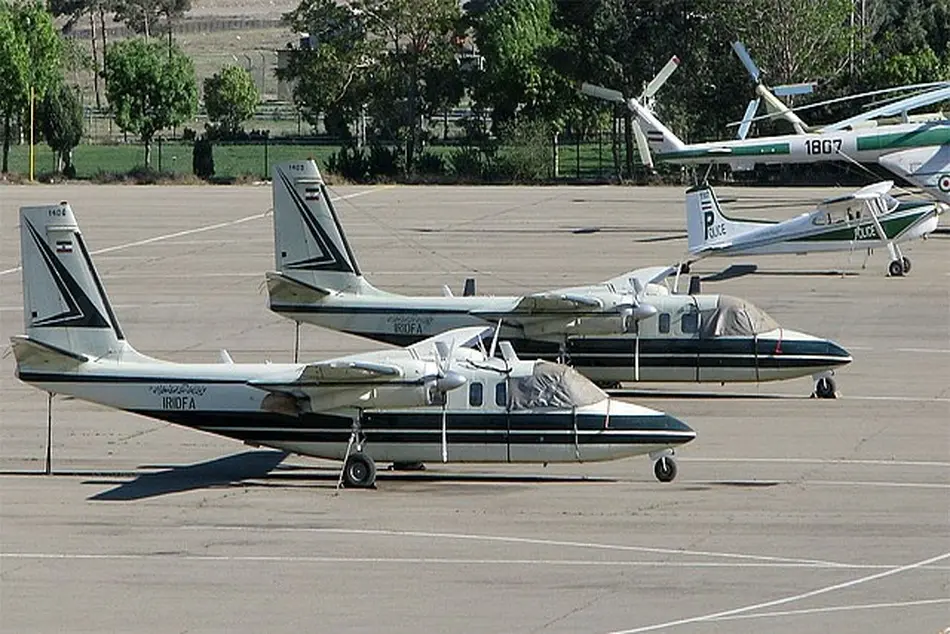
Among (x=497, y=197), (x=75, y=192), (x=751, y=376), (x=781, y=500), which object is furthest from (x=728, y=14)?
(x=781, y=500)

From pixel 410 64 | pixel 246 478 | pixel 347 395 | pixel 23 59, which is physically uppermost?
pixel 23 59

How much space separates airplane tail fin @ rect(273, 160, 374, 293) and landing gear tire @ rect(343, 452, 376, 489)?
25.2 ft

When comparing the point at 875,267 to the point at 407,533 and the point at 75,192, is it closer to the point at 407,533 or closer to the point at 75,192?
the point at 407,533

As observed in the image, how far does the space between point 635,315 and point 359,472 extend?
6.98 m

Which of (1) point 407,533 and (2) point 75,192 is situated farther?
(2) point 75,192

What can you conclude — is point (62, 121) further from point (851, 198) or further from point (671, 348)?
point (671, 348)

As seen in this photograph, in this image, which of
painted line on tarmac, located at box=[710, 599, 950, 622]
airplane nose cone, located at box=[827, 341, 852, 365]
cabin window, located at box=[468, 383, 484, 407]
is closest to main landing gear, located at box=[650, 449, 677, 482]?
cabin window, located at box=[468, 383, 484, 407]

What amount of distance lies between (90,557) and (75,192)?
59210mm

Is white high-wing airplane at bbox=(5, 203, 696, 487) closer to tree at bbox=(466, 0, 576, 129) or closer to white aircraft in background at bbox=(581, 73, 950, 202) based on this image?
white aircraft in background at bbox=(581, 73, 950, 202)

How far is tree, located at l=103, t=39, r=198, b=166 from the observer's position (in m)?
88.9

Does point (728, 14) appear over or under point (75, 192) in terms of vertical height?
over

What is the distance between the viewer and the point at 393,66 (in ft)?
300

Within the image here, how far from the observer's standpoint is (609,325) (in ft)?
99.3

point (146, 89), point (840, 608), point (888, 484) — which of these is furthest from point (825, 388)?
point (146, 89)
